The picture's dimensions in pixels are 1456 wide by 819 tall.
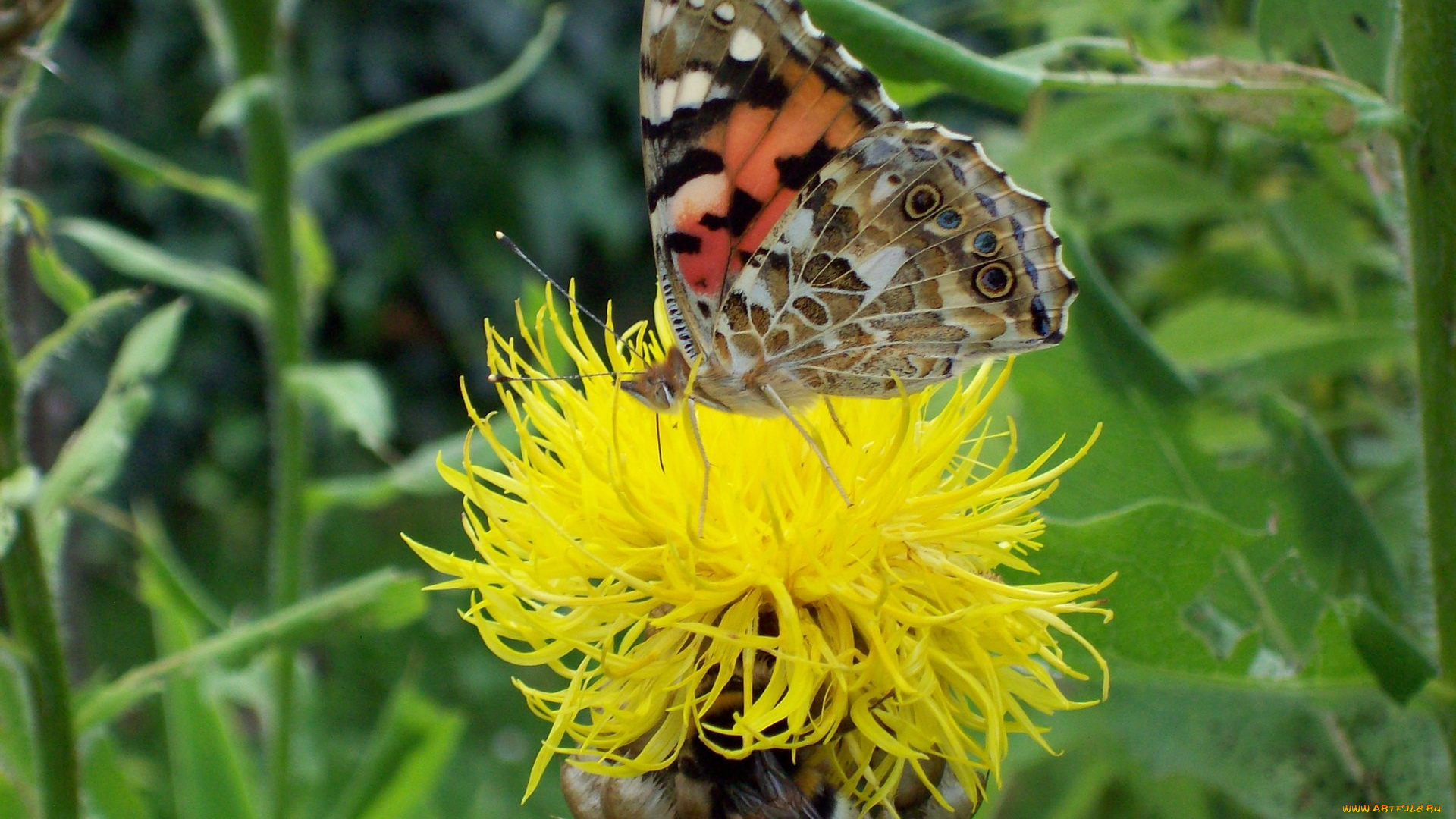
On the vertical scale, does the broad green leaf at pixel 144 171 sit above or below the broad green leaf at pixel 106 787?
above

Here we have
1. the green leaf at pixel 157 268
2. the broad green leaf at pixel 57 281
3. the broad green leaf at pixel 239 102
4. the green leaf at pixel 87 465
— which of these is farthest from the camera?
the green leaf at pixel 157 268

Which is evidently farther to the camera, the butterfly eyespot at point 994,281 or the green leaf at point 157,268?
the green leaf at point 157,268

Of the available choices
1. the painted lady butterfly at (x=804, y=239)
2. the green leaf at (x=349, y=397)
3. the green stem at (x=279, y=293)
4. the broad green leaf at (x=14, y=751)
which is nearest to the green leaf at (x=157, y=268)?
the green stem at (x=279, y=293)

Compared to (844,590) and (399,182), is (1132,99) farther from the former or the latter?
(399,182)

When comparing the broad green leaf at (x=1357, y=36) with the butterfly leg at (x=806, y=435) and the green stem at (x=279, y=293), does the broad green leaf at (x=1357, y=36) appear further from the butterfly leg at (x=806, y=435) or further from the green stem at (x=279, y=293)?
the green stem at (x=279, y=293)

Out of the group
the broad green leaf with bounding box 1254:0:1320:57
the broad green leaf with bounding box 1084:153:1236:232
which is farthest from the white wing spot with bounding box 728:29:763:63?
the broad green leaf with bounding box 1084:153:1236:232

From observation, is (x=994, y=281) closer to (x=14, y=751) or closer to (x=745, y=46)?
(x=745, y=46)

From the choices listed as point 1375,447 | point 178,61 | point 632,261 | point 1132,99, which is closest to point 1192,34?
point 1132,99
